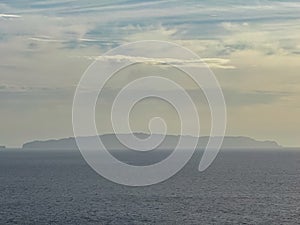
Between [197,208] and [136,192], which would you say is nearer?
[197,208]

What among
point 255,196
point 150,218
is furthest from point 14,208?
point 255,196

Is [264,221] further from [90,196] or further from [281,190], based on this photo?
[281,190]

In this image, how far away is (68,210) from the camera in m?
141

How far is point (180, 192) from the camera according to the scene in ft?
614

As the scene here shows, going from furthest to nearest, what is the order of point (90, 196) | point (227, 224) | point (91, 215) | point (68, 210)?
point (90, 196) → point (68, 210) → point (91, 215) → point (227, 224)

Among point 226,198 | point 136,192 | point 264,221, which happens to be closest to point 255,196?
point 226,198

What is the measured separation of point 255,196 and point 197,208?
39.5m

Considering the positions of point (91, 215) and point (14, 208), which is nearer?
point (91, 215)

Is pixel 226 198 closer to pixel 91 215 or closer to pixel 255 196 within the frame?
pixel 255 196

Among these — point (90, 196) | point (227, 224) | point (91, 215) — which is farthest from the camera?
point (90, 196)

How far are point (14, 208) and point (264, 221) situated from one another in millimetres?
58677

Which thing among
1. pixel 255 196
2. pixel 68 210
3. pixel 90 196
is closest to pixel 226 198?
pixel 255 196

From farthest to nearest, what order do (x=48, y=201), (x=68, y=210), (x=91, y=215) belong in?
(x=48, y=201) < (x=68, y=210) < (x=91, y=215)

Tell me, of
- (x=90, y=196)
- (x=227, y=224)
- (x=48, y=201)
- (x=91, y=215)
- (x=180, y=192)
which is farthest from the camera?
(x=180, y=192)
